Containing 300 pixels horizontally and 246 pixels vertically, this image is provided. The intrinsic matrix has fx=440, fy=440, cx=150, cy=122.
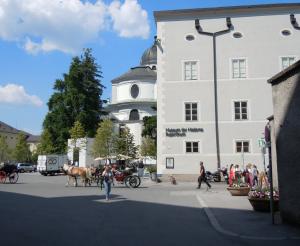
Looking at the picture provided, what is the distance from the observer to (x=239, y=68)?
1524 inches

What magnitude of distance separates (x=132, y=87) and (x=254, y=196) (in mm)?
72332

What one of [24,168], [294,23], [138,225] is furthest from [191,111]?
[24,168]

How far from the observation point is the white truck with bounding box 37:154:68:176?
56625mm

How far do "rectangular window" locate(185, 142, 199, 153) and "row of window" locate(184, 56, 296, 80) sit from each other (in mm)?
5787

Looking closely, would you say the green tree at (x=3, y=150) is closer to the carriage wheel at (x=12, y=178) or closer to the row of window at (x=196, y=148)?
the carriage wheel at (x=12, y=178)

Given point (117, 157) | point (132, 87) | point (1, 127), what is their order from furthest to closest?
point (1, 127), point (132, 87), point (117, 157)

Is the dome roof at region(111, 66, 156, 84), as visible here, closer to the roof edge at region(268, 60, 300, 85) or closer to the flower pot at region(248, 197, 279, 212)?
the flower pot at region(248, 197, 279, 212)

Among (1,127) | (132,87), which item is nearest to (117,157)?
(132,87)

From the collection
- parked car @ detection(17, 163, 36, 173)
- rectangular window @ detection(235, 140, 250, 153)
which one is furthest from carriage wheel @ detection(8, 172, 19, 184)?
parked car @ detection(17, 163, 36, 173)

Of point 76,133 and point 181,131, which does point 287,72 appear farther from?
point 76,133

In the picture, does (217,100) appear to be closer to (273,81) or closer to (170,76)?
(170,76)

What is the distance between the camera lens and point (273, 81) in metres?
12.6

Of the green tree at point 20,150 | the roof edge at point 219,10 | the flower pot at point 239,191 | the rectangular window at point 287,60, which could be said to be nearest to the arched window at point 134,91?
the green tree at point 20,150

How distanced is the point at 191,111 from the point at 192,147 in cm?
317
